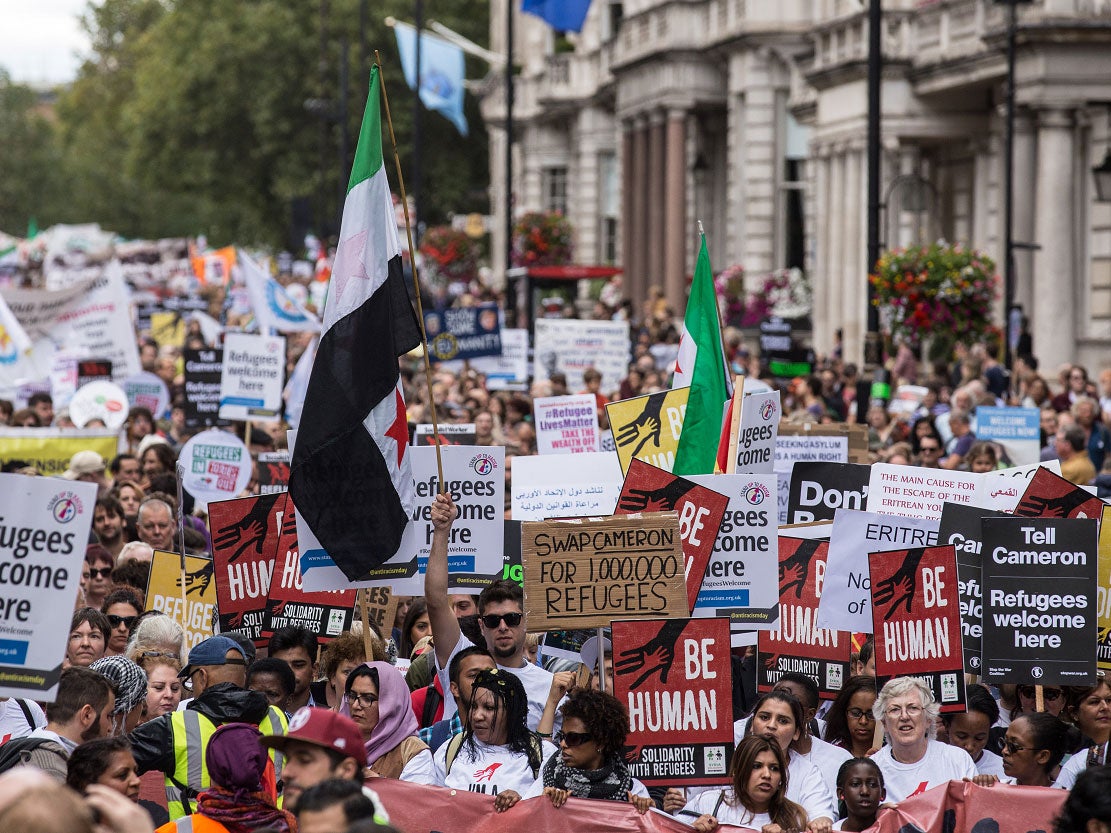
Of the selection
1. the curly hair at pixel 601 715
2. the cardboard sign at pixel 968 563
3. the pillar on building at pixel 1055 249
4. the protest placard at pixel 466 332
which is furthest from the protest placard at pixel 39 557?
the pillar on building at pixel 1055 249

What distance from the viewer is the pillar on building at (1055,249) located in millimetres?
26078

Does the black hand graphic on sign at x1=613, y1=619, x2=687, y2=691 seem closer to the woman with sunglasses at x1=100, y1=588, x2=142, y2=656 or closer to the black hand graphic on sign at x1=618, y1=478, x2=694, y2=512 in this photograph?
the black hand graphic on sign at x1=618, y1=478, x2=694, y2=512

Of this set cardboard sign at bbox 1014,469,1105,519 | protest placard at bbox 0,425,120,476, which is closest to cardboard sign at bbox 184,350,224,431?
protest placard at bbox 0,425,120,476

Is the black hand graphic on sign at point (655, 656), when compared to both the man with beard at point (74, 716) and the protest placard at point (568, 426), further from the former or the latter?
the protest placard at point (568, 426)

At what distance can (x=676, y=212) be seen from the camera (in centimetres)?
4512

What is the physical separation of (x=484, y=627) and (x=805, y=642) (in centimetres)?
179

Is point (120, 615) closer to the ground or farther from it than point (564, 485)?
closer to the ground

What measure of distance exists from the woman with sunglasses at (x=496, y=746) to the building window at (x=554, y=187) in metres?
53.4

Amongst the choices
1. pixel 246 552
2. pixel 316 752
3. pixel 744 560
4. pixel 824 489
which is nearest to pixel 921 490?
pixel 824 489

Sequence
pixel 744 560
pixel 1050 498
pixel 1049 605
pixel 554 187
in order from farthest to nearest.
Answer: pixel 554 187, pixel 1050 498, pixel 744 560, pixel 1049 605

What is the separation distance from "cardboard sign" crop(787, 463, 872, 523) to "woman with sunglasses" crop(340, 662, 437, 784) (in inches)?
175

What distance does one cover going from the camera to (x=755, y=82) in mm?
40250

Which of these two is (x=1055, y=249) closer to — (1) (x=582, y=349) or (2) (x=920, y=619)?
(1) (x=582, y=349)

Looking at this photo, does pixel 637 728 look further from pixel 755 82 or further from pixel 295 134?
pixel 295 134
